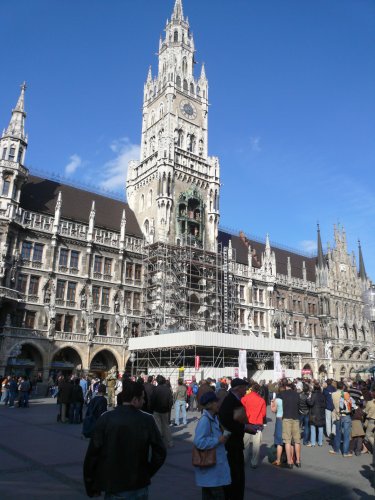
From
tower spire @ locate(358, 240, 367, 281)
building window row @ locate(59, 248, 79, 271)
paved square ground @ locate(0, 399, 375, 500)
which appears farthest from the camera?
tower spire @ locate(358, 240, 367, 281)

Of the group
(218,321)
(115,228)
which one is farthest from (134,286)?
(218,321)

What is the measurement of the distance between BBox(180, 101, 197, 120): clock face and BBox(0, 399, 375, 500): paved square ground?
1679 inches

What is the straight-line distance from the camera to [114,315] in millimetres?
38531

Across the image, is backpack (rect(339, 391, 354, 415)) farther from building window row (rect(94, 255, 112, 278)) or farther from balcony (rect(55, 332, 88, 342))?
building window row (rect(94, 255, 112, 278))

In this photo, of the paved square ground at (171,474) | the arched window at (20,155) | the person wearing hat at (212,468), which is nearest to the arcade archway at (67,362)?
the arched window at (20,155)

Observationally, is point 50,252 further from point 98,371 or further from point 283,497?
point 283,497

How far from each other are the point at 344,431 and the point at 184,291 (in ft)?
93.6

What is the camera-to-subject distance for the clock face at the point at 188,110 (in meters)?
50.4

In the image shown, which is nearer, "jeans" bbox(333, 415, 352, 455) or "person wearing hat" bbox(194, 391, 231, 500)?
"person wearing hat" bbox(194, 391, 231, 500)

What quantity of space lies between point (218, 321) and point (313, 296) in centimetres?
2053

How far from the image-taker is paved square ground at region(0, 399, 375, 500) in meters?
7.66

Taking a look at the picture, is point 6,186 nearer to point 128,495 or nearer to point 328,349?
point 128,495

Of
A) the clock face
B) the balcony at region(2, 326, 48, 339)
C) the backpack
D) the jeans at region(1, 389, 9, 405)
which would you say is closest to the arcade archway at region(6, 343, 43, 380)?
the balcony at region(2, 326, 48, 339)

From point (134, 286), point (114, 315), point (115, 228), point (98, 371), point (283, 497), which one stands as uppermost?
point (115, 228)
